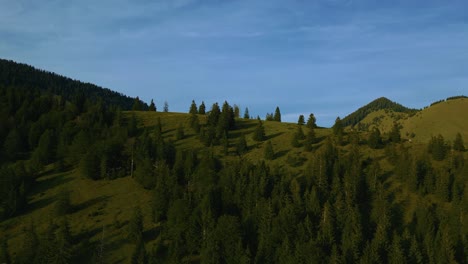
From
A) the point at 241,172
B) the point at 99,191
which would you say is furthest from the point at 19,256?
the point at 241,172

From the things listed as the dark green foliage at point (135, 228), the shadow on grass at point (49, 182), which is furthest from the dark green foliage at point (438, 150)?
the shadow on grass at point (49, 182)

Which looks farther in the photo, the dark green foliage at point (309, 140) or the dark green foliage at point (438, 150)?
the dark green foliage at point (309, 140)

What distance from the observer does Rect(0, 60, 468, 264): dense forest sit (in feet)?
326

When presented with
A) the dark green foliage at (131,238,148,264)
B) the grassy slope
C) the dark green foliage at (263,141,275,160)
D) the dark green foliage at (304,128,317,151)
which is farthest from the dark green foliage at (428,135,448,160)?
the dark green foliage at (131,238,148,264)

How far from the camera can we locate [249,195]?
11981 cm

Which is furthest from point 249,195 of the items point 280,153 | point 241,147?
point 241,147

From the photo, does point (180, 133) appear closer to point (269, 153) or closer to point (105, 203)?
point (269, 153)

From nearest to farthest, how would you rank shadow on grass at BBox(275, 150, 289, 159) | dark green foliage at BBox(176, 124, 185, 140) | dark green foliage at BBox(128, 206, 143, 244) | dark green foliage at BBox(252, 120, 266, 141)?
dark green foliage at BBox(128, 206, 143, 244)
shadow on grass at BBox(275, 150, 289, 159)
dark green foliage at BBox(252, 120, 266, 141)
dark green foliage at BBox(176, 124, 185, 140)

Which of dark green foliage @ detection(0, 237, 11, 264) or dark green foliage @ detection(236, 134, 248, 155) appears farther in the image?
dark green foliage @ detection(236, 134, 248, 155)

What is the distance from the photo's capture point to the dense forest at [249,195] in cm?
9931

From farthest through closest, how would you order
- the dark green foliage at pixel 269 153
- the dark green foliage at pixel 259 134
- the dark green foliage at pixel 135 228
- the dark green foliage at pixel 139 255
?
the dark green foliage at pixel 259 134 < the dark green foliage at pixel 269 153 < the dark green foliage at pixel 135 228 < the dark green foliage at pixel 139 255

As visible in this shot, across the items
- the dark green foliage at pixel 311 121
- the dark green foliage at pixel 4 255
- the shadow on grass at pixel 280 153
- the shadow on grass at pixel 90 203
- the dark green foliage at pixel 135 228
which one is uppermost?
the dark green foliage at pixel 311 121

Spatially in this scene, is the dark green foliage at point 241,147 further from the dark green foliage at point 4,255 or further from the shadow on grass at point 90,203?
the dark green foliage at point 4,255

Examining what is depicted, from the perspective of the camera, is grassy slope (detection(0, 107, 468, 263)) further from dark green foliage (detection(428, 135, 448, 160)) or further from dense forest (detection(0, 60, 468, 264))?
dark green foliage (detection(428, 135, 448, 160))
